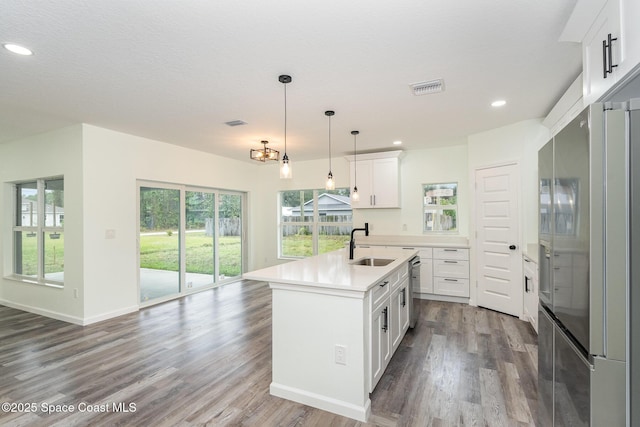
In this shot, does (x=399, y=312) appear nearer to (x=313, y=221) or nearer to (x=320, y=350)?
(x=320, y=350)

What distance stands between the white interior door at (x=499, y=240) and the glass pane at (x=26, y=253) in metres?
6.69

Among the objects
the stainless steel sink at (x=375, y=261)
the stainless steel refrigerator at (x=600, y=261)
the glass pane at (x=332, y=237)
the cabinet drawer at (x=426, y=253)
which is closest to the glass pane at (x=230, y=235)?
the glass pane at (x=332, y=237)

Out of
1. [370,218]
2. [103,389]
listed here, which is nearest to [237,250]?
[370,218]

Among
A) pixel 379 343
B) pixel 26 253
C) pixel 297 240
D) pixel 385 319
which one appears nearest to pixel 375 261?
pixel 385 319

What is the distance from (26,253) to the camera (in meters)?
4.93

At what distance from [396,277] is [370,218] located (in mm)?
3144

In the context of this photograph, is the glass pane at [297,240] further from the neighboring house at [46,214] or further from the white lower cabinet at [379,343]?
the white lower cabinet at [379,343]

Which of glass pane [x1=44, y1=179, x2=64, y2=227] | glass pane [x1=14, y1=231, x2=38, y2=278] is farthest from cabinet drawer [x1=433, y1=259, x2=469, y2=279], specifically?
glass pane [x1=14, y1=231, x2=38, y2=278]

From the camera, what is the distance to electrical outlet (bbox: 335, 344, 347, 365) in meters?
2.17

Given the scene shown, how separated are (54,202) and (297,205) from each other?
4144mm

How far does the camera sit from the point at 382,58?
7.79 ft

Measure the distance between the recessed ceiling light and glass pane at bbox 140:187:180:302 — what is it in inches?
109

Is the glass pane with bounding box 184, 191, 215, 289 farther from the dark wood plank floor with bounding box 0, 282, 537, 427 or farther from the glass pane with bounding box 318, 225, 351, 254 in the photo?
the glass pane with bounding box 318, 225, 351, 254

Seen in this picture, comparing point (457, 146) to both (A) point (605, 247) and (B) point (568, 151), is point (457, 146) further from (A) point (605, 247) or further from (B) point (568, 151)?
(A) point (605, 247)
